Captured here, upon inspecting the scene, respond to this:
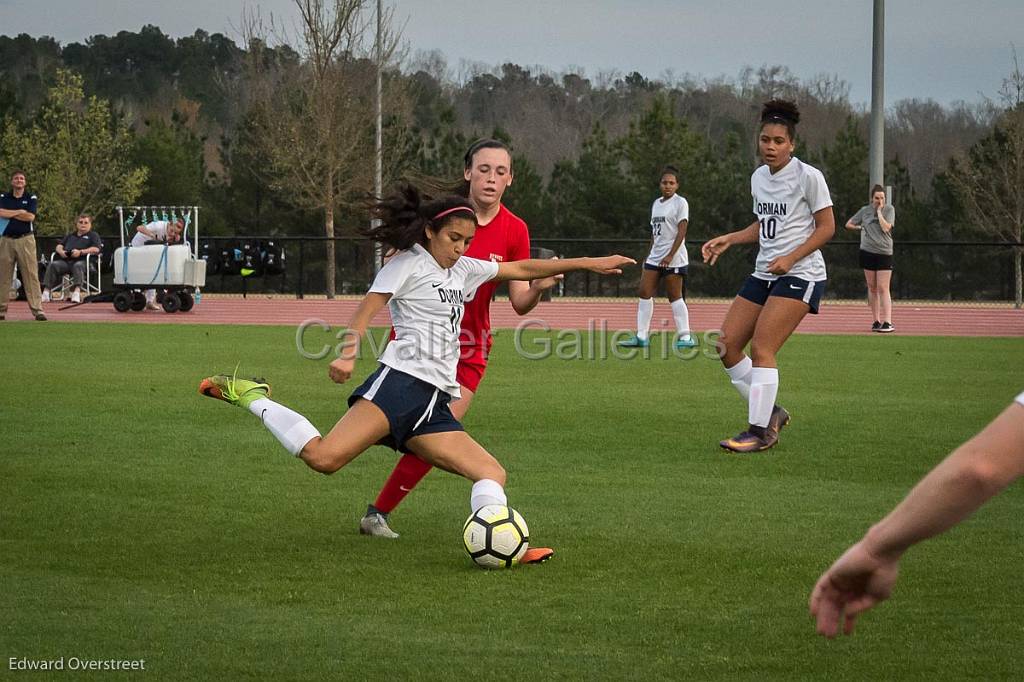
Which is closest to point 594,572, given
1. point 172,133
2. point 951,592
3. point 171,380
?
point 951,592

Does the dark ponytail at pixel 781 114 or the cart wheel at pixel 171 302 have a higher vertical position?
the dark ponytail at pixel 781 114

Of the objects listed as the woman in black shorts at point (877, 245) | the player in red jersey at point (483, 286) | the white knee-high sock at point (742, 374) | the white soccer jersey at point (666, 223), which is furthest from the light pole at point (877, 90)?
the player in red jersey at point (483, 286)

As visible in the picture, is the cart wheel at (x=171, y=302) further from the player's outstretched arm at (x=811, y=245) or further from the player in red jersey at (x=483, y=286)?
the player in red jersey at (x=483, y=286)

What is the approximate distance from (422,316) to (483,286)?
83cm

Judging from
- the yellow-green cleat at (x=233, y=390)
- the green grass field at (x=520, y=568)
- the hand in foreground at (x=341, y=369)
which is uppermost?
the hand in foreground at (x=341, y=369)

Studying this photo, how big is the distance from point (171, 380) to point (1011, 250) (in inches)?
998

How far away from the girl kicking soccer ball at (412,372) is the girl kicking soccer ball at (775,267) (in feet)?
10.8

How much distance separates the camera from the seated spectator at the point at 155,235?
81.4 ft

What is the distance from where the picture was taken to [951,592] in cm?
545

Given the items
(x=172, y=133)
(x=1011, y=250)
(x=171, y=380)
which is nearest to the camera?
(x=171, y=380)

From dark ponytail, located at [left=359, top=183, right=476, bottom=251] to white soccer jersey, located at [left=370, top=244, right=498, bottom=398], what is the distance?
74 mm

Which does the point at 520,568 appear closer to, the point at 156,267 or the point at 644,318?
the point at 644,318

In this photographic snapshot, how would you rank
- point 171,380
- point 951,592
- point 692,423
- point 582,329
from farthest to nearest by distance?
point 582,329 < point 171,380 < point 692,423 < point 951,592

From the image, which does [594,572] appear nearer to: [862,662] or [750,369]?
[862,662]
